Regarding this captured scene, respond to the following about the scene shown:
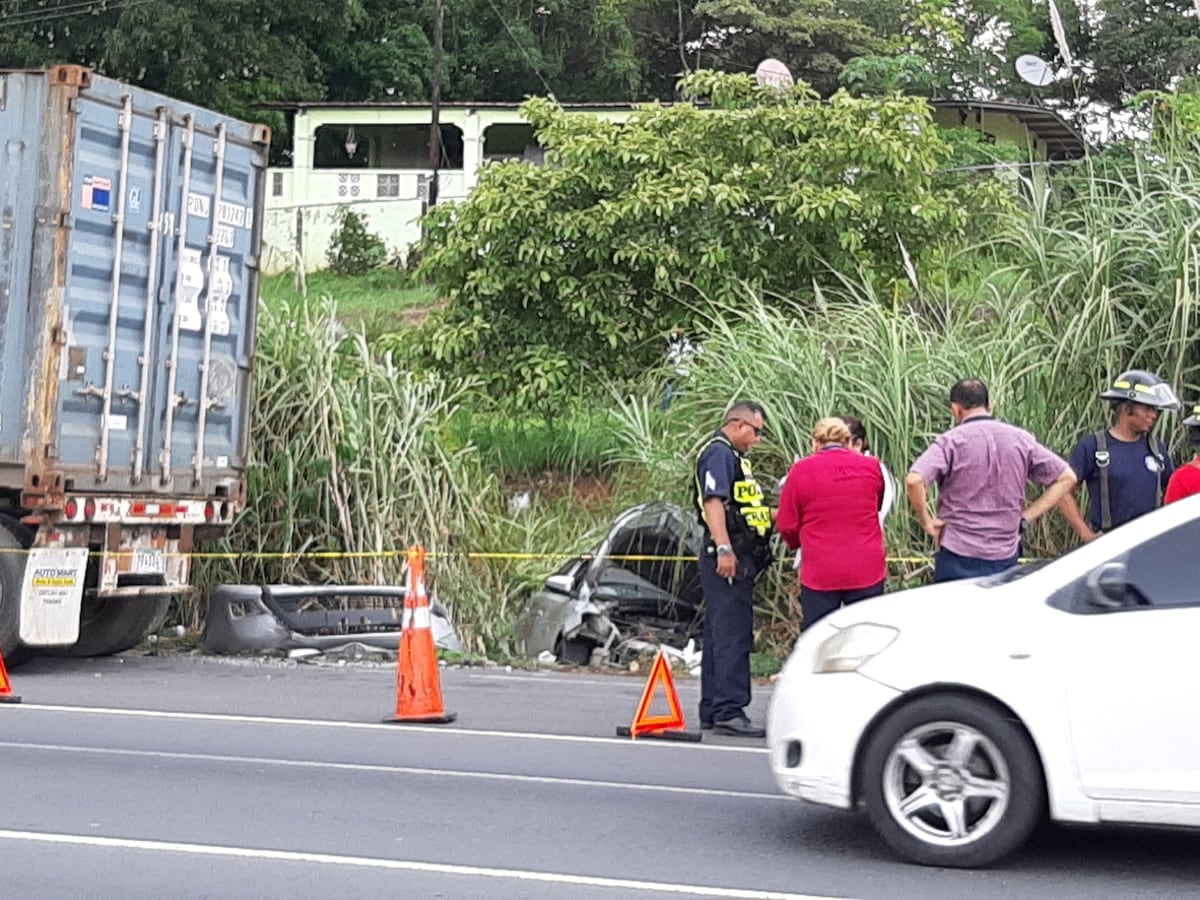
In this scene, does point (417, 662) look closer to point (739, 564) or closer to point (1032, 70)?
point (739, 564)

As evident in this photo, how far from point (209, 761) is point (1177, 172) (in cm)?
844

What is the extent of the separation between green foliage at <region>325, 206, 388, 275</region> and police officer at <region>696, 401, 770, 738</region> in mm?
33251

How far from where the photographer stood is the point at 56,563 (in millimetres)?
12234

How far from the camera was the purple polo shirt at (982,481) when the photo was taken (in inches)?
356

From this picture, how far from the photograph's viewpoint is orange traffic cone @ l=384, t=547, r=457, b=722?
10.2 metres

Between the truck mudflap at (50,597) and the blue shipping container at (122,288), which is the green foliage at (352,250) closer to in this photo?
the blue shipping container at (122,288)

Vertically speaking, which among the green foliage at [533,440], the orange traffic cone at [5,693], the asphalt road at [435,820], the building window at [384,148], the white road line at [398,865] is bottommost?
the white road line at [398,865]

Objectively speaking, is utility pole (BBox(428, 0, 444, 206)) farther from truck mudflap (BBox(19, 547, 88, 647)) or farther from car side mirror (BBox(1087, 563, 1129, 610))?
car side mirror (BBox(1087, 563, 1129, 610))

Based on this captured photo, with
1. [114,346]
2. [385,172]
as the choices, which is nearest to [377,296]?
[385,172]

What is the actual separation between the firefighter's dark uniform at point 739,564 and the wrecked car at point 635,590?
3317 mm

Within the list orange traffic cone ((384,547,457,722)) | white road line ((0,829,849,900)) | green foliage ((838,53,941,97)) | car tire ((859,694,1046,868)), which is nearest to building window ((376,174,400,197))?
green foliage ((838,53,941,97))

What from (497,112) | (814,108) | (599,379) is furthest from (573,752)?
(497,112)

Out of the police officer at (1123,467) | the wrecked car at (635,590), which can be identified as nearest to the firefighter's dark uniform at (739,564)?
the police officer at (1123,467)

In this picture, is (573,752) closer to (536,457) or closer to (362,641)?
(362,641)
